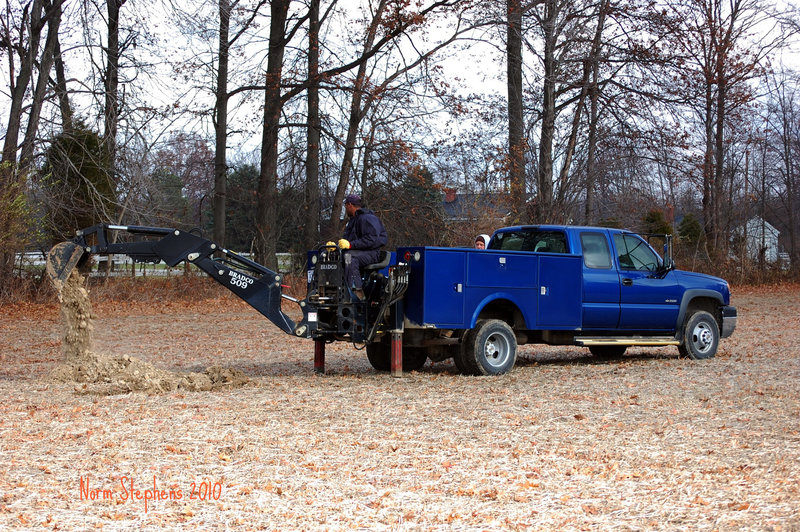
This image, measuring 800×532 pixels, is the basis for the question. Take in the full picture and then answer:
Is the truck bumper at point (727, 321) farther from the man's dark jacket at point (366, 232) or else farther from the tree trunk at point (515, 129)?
the tree trunk at point (515, 129)

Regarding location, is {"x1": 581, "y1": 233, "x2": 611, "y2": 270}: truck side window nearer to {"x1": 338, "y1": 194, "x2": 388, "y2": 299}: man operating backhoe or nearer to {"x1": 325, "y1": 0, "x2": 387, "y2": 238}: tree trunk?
{"x1": 338, "y1": 194, "x2": 388, "y2": 299}: man operating backhoe

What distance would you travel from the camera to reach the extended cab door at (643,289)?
1355 centimetres

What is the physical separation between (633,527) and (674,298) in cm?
938

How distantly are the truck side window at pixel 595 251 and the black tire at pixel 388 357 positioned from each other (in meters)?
2.73

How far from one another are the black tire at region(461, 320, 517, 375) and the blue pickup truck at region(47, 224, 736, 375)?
0.05 ft

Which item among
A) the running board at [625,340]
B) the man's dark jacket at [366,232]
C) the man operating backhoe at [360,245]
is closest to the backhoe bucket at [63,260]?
the man operating backhoe at [360,245]

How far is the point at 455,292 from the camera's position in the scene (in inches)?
454

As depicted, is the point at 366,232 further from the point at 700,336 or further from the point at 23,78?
the point at 23,78

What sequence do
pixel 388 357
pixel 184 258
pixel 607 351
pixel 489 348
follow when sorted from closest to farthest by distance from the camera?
pixel 184 258 → pixel 489 348 → pixel 388 357 → pixel 607 351

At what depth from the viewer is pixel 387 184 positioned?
93.9ft

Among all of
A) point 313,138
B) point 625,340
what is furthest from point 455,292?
point 313,138

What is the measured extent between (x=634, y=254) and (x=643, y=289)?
0.56 metres

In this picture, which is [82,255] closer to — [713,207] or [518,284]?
[518,284]

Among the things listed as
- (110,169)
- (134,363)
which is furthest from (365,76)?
(134,363)
